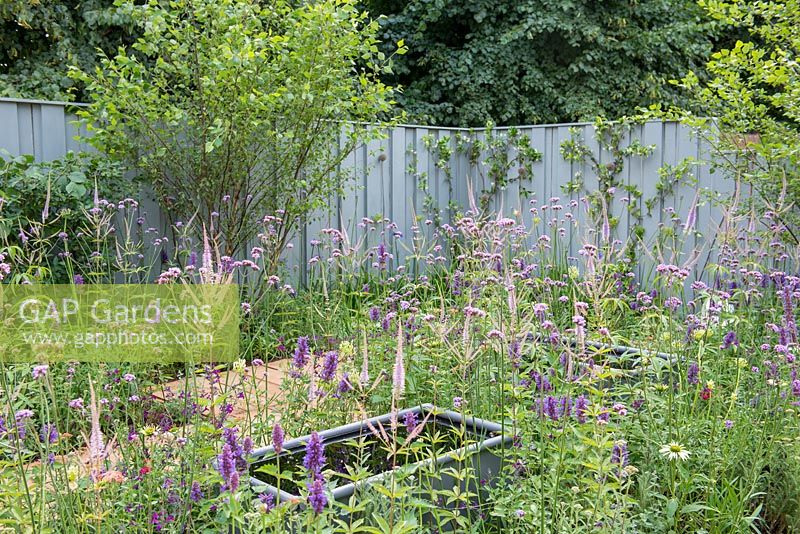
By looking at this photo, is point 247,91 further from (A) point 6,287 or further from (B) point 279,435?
(B) point 279,435

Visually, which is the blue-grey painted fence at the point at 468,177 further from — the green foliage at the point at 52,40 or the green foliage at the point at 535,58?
the green foliage at the point at 535,58

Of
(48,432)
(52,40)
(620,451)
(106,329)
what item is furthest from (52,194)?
(52,40)

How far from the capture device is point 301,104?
496 cm

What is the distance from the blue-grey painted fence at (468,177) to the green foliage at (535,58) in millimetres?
3784

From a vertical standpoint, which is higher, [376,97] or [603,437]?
[376,97]

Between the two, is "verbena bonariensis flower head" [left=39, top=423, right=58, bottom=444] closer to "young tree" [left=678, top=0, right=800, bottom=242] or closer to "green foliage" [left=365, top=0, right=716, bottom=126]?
"young tree" [left=678, top=0, right=800, bottom=242]

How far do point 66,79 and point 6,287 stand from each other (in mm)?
5108

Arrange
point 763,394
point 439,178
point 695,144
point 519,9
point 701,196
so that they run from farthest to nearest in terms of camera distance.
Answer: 1. point 519,9
2. point 439,178
3. point 695,144
4. point 701,196
5. point 763,394

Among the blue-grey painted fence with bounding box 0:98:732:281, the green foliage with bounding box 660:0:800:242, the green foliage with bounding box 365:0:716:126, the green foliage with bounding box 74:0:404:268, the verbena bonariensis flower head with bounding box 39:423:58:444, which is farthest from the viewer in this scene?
the green foliage with bounding box 365:0:716:126

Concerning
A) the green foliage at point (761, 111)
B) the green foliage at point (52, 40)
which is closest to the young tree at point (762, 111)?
the green foliage at point (761, 111)

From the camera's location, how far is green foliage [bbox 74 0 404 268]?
4672 millimetres

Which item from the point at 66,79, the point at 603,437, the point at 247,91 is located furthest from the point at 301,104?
the point at 66,79

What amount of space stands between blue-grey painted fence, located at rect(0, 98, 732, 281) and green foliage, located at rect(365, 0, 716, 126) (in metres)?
3.78

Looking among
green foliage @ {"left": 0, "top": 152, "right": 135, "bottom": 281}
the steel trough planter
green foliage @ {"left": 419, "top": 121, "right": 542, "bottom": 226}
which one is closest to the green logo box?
green foliage @ {"left": 0, "top": 152, "right": 135, "bottom": 281}
